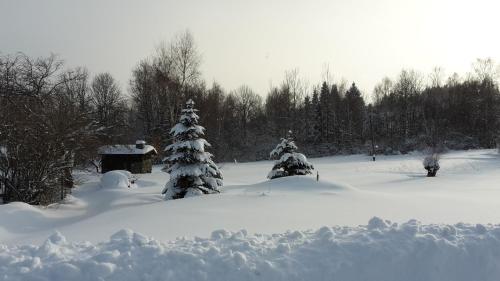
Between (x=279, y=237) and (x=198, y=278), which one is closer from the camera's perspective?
(x=198, y=278)

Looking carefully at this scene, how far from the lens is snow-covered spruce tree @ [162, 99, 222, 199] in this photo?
16562 millimetres

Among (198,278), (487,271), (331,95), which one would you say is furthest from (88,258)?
(331,95)

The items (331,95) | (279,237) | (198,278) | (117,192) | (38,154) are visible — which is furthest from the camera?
(331,95)

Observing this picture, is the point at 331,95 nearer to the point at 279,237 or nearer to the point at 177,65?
the point at 177,65

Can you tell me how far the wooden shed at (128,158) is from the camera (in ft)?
116

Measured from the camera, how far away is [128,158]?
35.6 meters

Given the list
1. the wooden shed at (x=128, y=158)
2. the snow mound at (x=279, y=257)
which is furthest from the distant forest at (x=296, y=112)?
the snow mound at (x=279, y=257)

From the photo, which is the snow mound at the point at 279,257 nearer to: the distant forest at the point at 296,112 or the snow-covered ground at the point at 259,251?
the snow-covered ground at the point at 259,251

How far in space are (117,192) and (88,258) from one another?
1619cm

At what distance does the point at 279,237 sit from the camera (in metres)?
7.05

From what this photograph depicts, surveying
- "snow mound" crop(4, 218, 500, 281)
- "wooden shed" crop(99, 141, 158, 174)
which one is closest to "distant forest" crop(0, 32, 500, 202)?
"wooden shed" crop(99, 141, 158, 174)

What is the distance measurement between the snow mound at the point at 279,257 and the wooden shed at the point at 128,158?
29.2 meters

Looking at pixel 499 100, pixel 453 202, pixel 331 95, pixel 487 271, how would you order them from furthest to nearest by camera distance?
1. pixel 331 95
2. pixel 499 100
3. pixel 453 202
4. pixel 487 271

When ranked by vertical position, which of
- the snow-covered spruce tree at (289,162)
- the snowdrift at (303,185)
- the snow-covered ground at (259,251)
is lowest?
the snow-covered ground at (259,251)
